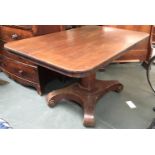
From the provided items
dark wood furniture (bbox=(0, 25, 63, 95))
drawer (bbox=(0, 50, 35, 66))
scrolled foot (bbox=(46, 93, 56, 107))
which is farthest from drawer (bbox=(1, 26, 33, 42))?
scrolled foot (bbox=(46, 93, 56, 107))

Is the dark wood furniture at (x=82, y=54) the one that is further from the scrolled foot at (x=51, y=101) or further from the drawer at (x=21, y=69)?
the drawer at (x=21, y=69)

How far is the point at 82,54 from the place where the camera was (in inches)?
45.4

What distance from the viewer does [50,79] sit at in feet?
6.98

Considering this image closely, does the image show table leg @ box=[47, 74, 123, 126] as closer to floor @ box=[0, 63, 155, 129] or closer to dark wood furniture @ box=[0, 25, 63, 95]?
floor @ box=[0, 63, 155, 129]

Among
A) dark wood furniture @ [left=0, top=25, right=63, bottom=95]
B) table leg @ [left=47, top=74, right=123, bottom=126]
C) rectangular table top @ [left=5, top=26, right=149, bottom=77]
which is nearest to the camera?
rectangular table top @ [left=5, top=26, right=149, bottom=77]

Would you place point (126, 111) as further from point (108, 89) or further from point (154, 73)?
point (154, 73)

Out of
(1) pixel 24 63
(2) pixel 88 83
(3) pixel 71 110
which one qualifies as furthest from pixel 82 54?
(1) pixel 24 63

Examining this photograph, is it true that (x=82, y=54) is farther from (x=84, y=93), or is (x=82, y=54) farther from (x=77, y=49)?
(x=84, y=93)

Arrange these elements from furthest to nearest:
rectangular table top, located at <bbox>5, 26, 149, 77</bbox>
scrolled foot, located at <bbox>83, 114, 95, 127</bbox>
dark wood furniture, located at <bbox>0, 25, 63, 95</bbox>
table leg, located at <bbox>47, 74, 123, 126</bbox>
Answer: dark wood furniture, located at <bbox>0, 25, 63, 95</bbox> → table leg, located at <bbox>47, 74, 123, 126</bbox> → scrolled foot, located at <bbox>83, 114, 95, 127</bbox> → rectangular table top, located at <bbox>5, 26, 149, 77</bbox>

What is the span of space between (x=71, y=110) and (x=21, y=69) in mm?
672

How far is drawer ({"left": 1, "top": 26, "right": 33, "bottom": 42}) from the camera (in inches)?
73.5
